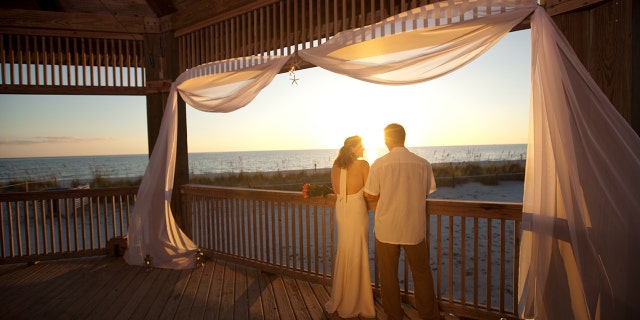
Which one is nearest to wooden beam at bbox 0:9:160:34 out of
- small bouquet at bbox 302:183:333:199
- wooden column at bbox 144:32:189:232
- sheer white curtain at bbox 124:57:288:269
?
wooden column at bbox 144:32:189:232

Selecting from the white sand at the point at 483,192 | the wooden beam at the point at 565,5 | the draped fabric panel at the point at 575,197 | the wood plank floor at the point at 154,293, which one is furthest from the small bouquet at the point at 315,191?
the white sand at the point at 483,192

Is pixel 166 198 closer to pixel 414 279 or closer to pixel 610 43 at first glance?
pixel 414 279

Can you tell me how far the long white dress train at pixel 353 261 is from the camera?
9.31 ft

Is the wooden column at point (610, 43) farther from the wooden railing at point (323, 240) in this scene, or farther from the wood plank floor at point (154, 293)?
the wood plank floor at point (154, 293)

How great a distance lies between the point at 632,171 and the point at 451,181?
52.1ft

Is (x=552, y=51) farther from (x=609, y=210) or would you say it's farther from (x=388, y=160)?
(x=388, y=160)

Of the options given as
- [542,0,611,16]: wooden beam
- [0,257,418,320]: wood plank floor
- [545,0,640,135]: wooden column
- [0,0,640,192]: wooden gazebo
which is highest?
[0,0,640,192]: wooden gazebo

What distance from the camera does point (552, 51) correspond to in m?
2.16

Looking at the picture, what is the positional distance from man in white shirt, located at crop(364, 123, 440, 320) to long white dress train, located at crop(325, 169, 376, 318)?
0.23 meters

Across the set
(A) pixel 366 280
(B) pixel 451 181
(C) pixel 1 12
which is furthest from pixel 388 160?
(B) pixel 451 181

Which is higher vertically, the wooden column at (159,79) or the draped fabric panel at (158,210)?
the wooden column at (159,79)

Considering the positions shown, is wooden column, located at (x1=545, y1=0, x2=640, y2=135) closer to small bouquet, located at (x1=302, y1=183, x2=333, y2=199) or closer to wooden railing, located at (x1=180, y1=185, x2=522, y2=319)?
wooden railing, located at (x1=180, y1=185, x2=522, y2=319)

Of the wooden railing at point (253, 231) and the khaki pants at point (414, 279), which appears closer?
the khaki pants at point (414, 279)

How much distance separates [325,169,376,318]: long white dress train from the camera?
284 centimetres
